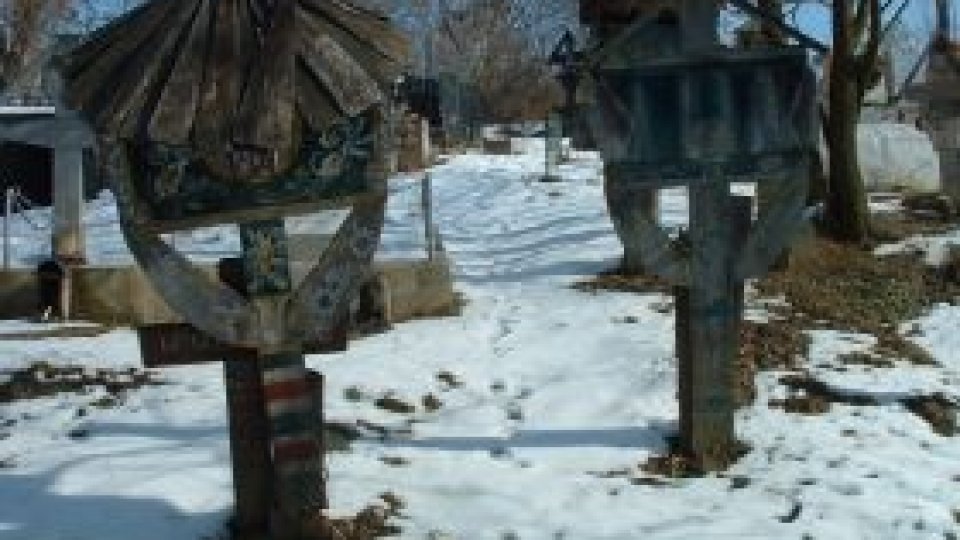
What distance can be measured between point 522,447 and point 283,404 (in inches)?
86.6

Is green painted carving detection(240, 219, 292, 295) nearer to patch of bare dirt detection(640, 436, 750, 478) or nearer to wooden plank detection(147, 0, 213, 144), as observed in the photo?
wooden plank detection(147, 0, 213, 144)

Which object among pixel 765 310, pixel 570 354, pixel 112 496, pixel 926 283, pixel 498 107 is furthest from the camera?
pixel 498 107

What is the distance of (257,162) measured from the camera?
24.5 ft

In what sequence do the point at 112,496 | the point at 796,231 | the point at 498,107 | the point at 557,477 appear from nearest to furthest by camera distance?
the point at 112,496 → the point at 557,477 → the point at 796,231 → the point at 498,107

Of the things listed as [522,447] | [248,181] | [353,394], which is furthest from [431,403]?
[248,181]

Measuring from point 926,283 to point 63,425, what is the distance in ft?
29.7

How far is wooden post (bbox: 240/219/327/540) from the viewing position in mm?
7688

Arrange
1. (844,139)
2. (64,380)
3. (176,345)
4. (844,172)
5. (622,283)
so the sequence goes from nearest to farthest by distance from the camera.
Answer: (176,345) < (64,380) < (622,283) < (844,172) < (844,139)

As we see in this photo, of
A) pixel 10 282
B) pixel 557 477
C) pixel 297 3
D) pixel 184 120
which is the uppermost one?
pixel 297 3

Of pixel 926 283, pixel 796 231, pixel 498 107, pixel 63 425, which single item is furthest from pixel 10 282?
pixel 498 107

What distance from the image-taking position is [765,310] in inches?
523

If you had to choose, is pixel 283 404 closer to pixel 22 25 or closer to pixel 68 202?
pixel 68 202

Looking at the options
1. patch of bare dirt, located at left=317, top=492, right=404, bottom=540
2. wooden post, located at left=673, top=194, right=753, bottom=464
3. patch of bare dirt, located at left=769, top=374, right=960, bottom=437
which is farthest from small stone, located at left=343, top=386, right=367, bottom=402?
patch of bare dirt, located at left=769, top=374, right=960, bottom=437

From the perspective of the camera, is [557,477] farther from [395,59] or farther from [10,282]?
[10,282]
